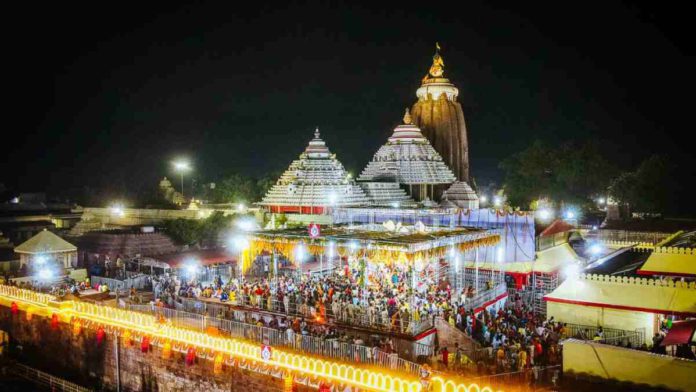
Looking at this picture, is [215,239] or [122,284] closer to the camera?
[122,284]

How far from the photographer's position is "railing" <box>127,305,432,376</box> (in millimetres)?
15805

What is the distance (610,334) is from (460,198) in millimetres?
22956

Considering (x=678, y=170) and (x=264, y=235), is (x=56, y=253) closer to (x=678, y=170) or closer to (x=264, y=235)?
(x=264, y=235)

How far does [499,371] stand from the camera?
51.3 feet

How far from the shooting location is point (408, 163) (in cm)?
4491

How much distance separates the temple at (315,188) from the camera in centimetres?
3719

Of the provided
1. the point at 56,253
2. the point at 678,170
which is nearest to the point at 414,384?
the point at 56,253

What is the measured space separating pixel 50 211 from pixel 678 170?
187 ft

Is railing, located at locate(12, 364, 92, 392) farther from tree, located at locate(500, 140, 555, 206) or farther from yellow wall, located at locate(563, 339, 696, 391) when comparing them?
tree, located at locate(500, 140, 555, 206)

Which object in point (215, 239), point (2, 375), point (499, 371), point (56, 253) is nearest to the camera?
point (499, 371)

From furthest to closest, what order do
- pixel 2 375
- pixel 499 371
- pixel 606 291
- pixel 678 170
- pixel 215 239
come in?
pixel 678 170
pixel 215 239
pixel 2 375
pixel 606 291
pixel 499 371

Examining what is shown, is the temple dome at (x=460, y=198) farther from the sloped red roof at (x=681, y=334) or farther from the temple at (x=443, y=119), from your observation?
the sloped red roof at (x=681, y=334)

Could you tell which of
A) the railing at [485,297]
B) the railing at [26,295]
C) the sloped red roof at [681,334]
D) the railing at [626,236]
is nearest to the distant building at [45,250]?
the railing at [26,295]

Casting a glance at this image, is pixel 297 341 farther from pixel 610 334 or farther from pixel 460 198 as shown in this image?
pixel 460 198
